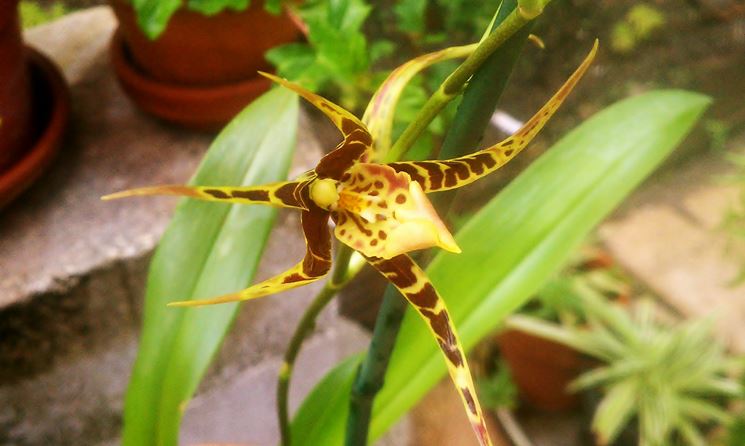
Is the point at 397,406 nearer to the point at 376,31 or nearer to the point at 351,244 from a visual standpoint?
the point at 351,244

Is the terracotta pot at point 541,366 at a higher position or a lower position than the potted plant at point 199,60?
lower

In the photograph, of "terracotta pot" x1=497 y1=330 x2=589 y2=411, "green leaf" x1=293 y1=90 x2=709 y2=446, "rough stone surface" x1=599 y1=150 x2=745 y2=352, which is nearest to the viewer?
"green leaf" x1=293 y1=90 x2=709 y2=446

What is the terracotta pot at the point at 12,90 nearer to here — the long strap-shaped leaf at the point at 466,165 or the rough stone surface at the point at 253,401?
the rough stone surface at the point at 253,401

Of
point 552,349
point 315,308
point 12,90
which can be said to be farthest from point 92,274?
point 552,349

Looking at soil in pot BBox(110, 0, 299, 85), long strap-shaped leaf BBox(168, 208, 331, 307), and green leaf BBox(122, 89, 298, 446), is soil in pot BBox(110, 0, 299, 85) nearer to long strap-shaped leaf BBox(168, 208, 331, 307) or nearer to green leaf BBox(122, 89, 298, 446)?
green leaf BBox(122, 89, 298, 446)

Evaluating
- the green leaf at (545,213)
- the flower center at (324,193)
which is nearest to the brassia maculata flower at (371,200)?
the flower center at (324,193)

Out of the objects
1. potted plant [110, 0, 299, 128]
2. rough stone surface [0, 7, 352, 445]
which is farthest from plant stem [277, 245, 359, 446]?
potted plant [110, 0, 299, 128]

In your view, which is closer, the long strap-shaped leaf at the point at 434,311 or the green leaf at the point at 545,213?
the long strap-shaped leaf at the point at 434,311
